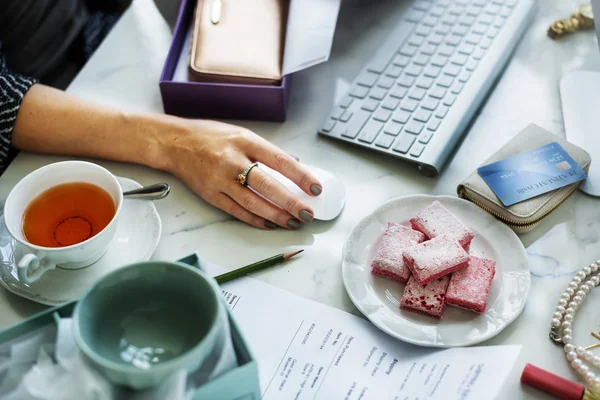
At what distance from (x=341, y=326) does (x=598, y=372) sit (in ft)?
0.94

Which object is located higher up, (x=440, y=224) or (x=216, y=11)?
(x=216, y=11)

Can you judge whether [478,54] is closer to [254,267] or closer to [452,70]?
[452,70]

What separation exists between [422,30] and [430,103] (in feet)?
0.61

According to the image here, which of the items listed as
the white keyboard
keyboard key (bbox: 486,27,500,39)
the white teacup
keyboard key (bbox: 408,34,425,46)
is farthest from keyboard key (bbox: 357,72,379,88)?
the white teacup

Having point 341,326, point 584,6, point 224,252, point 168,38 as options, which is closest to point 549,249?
point 341,326

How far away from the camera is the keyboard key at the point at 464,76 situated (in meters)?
0.94

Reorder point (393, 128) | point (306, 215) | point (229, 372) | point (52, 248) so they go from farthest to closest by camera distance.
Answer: point (393, 128), point (306, 215), point (52, 248), point (229, 372)

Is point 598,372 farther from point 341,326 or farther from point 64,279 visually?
point 64,279

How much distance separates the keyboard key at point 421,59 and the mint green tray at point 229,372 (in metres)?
0.59

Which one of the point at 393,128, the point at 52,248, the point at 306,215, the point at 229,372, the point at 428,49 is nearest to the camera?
the point at 229,372

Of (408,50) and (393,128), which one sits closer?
(393,128)

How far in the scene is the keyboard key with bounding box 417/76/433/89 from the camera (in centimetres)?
94

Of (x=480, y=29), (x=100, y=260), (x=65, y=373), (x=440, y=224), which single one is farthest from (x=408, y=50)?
(x=65, y=373)

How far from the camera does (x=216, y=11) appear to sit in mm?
962
